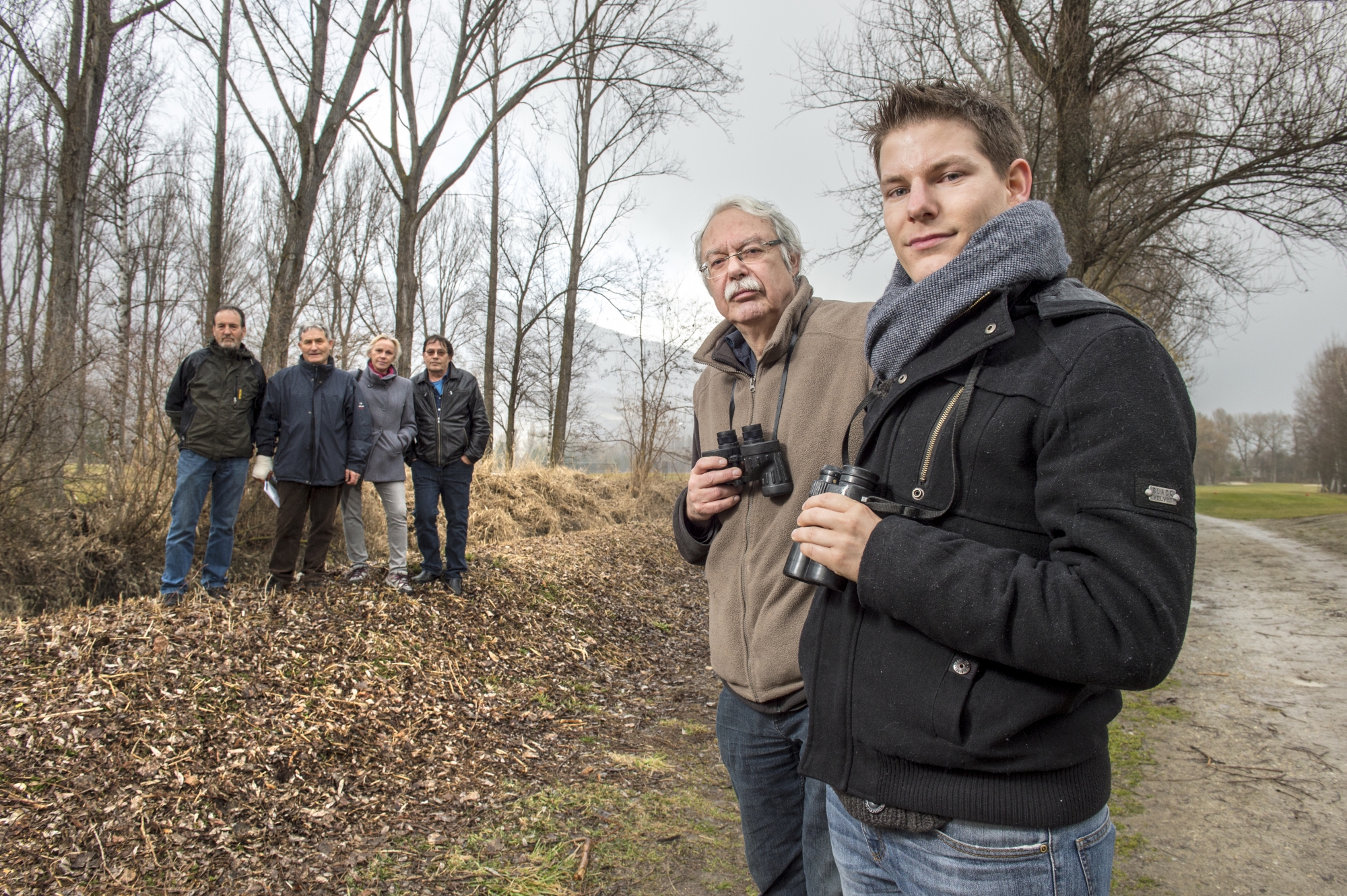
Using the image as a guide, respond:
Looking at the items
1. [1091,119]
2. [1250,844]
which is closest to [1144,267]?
[1091,119]

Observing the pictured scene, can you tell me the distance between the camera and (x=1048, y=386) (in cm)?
103

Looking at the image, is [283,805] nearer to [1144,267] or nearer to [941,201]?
[941,201]

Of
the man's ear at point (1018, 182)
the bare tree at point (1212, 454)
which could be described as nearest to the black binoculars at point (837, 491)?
the man's ear at point (1018, 182)

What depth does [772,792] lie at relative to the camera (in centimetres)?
195

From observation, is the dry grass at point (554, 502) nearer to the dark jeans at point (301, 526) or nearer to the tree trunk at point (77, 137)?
the dark jeans at point (301, 526)

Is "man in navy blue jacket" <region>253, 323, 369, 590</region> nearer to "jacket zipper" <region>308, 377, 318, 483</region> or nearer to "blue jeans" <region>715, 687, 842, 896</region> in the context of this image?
"jacket zipper" <region>308, 377, 318, 483</region>

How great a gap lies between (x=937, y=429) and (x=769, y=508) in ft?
2.88

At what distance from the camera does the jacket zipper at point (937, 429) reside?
1139 mm

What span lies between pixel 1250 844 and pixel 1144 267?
14.0 metres

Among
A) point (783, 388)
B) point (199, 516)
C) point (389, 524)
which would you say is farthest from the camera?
point (389, 524)

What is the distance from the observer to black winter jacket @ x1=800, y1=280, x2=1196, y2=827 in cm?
94

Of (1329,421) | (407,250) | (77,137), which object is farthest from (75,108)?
(1329,421)

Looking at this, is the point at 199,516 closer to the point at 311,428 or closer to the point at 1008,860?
the point at 311,428

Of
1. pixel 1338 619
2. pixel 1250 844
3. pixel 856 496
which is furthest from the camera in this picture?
pixel 1338 619
